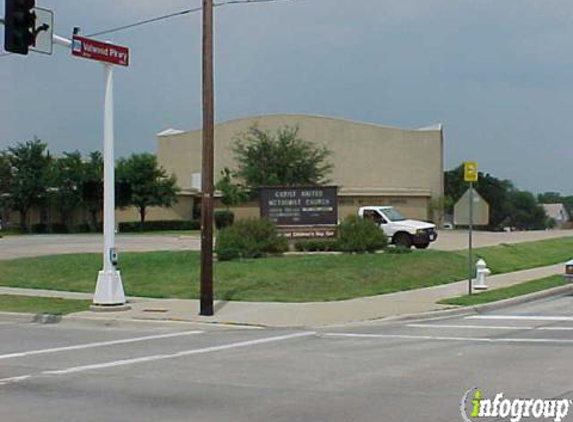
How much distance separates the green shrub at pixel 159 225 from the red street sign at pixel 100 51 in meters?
57.8

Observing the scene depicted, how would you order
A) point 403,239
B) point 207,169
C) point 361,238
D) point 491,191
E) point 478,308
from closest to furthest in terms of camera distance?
point 207,169 < point 478,308 < point 361,238 < point 403,239 < point 491,191

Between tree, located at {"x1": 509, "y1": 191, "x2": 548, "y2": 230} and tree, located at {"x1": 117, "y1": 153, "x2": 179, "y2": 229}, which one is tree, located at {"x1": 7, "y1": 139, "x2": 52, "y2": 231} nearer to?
tree, located at {"x1": 117, "y1": 153, "x2": 179, "y2": 229}

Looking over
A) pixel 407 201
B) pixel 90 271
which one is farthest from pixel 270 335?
pixel 407 201

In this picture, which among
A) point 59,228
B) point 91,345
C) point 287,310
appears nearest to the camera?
point 91,345

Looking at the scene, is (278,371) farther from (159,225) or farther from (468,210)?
(159,225)

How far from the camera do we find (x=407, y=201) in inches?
3280

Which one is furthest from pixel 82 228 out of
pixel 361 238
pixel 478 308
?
pixel 478 308

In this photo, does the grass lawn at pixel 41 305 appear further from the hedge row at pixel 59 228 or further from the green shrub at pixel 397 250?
the hedge row at pixel 59 228

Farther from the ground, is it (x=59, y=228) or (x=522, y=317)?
(x=59, y=228)

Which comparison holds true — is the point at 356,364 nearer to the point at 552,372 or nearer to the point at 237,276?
the point at 552,372

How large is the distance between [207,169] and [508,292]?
9.36 m

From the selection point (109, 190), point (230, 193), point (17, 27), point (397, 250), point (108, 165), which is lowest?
point (397, 250)

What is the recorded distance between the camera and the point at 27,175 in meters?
78.6

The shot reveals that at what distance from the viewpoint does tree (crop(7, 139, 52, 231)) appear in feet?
257
